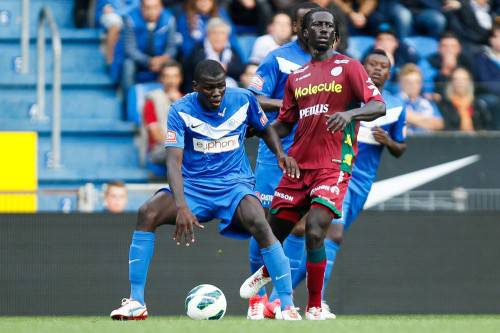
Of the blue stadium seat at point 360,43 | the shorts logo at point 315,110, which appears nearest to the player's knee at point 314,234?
the shorts logo at point 315,110

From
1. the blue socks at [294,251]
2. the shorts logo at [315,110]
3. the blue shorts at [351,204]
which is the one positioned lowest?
the blue socks at [294,251]

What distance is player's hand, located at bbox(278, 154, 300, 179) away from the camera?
9.72 meters

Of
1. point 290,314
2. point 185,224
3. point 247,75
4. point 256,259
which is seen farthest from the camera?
point 247,75

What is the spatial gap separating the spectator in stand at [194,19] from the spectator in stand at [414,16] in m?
2.40

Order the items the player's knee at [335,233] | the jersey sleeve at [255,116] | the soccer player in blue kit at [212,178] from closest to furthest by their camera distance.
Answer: the soccer player in blue kit at [212,178], the jersey sleeve at [255,116], the player's knee at [335,233]

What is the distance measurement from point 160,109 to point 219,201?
504 centimetres

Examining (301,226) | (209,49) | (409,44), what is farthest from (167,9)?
(301,226)

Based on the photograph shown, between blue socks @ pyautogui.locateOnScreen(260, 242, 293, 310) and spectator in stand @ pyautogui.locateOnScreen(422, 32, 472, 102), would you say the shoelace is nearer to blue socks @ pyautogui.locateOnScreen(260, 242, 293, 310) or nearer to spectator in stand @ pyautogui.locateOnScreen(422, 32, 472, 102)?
blue socks @ pyautogui.locateOnScreen(260, 242, 293, 310)

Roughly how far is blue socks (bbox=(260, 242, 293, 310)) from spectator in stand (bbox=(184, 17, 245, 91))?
237 inches

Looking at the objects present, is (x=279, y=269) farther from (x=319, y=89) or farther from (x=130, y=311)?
(x=319, y=89)


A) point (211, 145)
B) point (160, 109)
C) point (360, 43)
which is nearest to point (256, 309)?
point (211, 145)

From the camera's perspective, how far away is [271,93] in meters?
10.9

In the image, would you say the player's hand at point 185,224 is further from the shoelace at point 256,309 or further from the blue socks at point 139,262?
the shoelace at point 256,309

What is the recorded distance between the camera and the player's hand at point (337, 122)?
9.15 meters
